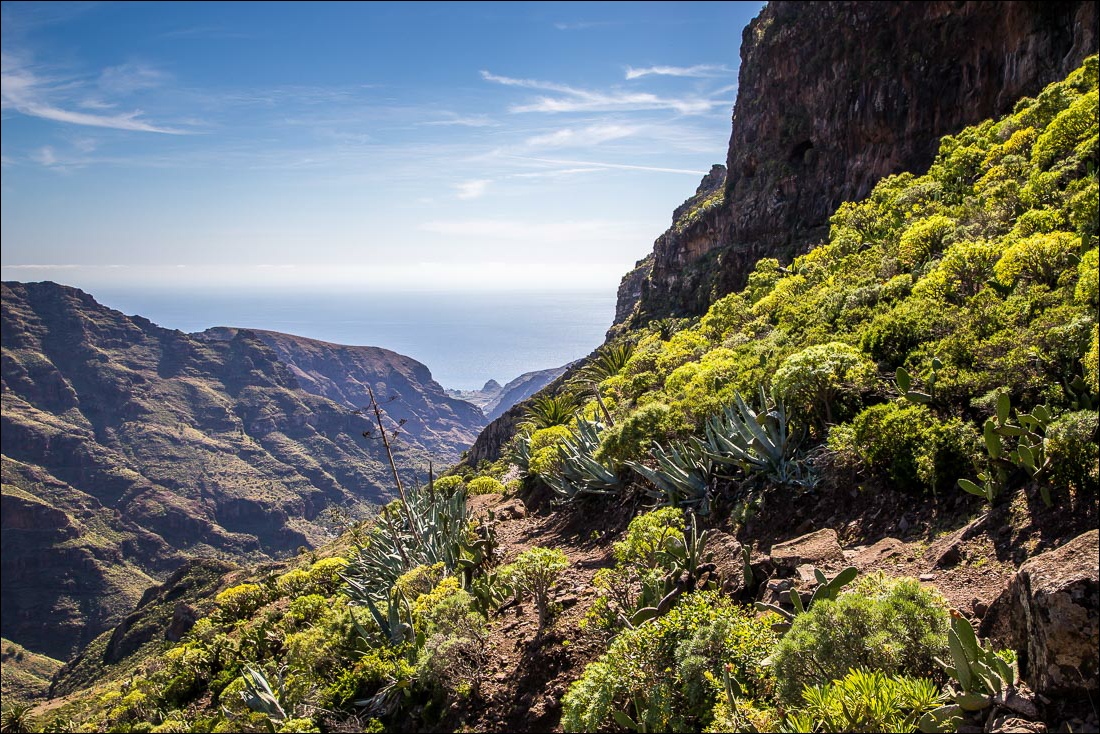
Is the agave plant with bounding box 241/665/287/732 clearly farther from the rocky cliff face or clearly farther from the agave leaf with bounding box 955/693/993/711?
the rocky cliff face

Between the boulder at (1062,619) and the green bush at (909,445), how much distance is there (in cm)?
336

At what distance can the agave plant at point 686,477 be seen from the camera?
9.66m

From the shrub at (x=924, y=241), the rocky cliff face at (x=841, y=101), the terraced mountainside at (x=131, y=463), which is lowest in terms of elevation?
the terraced mountainside at (x=131, y=463)

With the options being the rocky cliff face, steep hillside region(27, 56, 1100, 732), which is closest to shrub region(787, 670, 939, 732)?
steep hillside region(27, 56, 1100, 732)

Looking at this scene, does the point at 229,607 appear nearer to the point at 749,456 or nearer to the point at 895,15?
the point at 749,456

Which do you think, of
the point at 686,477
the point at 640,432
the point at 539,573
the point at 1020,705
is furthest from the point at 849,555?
the point at 640,432

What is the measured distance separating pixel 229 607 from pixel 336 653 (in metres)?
9.87

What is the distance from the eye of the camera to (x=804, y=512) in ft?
27.6

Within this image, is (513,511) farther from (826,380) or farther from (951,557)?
(951,557)

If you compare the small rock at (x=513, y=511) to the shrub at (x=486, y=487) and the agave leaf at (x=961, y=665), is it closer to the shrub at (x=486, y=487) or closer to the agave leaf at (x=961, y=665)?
the shrub at (x=486, y=487)

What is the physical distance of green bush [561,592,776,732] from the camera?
498cm

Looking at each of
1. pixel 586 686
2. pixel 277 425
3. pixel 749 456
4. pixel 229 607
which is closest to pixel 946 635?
pixel 586 686

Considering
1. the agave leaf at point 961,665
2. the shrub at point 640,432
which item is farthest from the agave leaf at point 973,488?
the shrub at point 640,432

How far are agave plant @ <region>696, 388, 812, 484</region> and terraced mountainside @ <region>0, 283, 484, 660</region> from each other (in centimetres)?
8158
